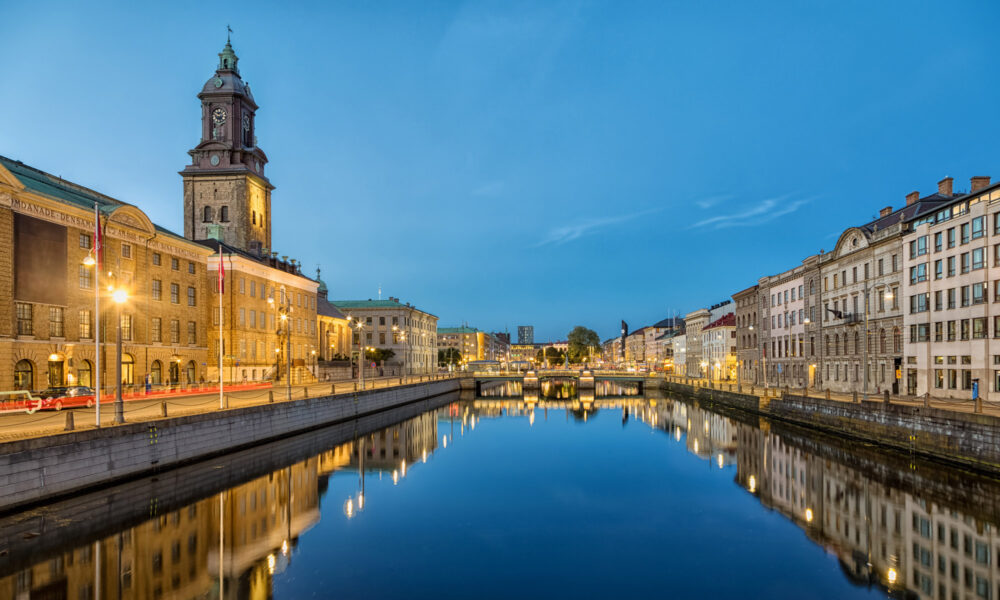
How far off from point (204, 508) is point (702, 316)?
116 meters

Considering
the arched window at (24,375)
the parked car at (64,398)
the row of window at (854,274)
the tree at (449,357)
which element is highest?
the row of window at (854,274)

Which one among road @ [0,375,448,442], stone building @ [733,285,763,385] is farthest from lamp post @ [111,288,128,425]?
stone building @ [733,285,763,385]

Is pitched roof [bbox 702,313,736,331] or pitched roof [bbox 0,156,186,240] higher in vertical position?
pitched roof [bbox 0,156,186,240]

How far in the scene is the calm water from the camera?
16.7m

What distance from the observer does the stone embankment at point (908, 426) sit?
28.6 m

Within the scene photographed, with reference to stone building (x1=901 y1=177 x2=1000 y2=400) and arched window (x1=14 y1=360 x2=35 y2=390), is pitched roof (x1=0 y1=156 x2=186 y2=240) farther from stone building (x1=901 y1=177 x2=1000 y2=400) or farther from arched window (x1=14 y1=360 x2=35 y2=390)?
stone building (x1=901 y1=177 x2=1000 y2=400)

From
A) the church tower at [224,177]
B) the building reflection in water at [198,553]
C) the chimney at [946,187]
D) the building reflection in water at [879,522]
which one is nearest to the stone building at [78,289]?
the building reflection in water at [198,553]

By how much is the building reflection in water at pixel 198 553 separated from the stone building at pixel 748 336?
74286 millimetres

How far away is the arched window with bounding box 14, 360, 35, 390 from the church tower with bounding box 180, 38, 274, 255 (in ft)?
135

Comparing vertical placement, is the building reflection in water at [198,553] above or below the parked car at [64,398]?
below

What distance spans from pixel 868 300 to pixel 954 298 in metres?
11.2

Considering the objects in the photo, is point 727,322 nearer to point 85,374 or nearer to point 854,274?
point 854,274

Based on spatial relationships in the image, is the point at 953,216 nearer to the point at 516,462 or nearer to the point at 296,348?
the point at 516,462

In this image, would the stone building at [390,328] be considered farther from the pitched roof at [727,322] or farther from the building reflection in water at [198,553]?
the building reflection in water at [198,553]
